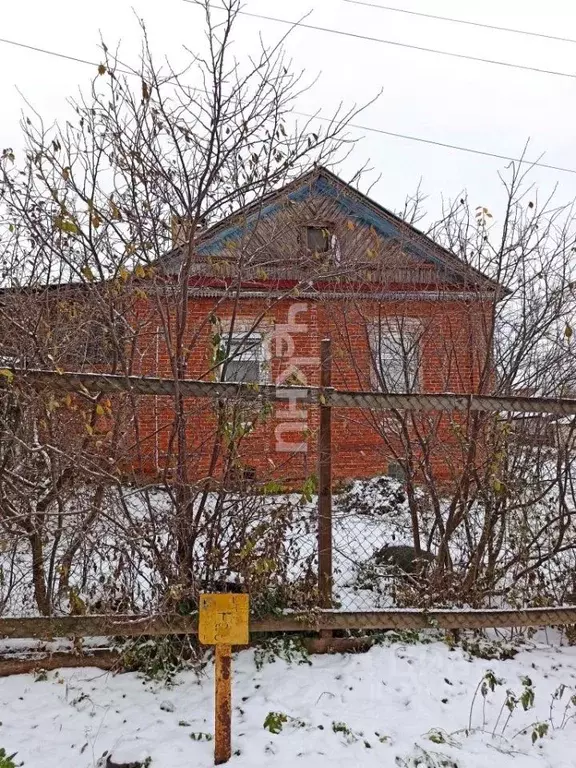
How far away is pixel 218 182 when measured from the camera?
10.1 ft

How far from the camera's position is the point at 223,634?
228 centimetres

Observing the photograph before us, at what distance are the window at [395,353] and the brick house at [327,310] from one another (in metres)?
0.01

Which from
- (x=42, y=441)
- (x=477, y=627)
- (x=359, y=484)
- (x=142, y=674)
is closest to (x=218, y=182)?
(x=42, y=441)

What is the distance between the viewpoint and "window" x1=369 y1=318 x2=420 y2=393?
4.36 m

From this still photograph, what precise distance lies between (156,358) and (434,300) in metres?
2.63

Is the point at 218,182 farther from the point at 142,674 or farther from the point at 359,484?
the point at 359,484

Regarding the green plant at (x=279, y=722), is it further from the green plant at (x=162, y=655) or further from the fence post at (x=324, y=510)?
the fence post at (x=324, y=510)

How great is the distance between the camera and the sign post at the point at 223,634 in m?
2.27

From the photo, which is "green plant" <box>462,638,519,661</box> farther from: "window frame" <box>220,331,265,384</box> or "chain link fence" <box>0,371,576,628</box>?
"window frame" <box>220,331,265,384</box>

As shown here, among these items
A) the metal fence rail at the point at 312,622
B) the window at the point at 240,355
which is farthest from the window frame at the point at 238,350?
the metal fence rail at the point at 312,622

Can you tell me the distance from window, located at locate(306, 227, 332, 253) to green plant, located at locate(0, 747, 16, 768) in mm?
3206

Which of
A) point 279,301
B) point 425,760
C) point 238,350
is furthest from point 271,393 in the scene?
point 425,760

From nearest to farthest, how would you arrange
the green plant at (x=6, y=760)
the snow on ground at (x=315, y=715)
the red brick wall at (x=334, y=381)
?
the green plant at (x=6, y=760) < the snow on ground at (x=315, y=715) < the red brick wall at (x=334, y=381)

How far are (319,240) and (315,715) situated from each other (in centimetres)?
353
